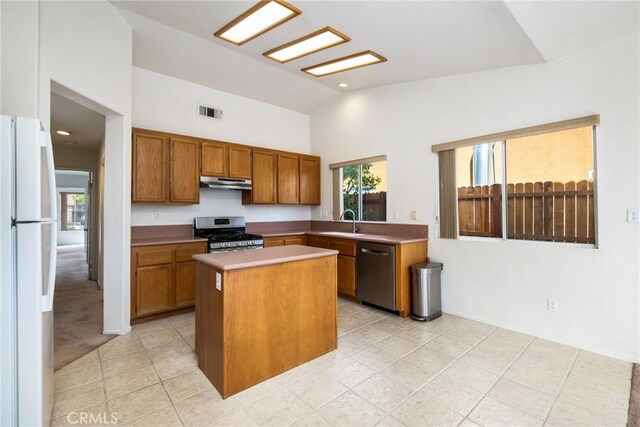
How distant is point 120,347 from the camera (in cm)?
283

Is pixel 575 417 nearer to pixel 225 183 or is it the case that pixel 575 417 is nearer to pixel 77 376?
pixel 77 376

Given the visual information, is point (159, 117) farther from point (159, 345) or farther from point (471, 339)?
point (471, 339)

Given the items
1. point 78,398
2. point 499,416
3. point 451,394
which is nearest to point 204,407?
point 78,398

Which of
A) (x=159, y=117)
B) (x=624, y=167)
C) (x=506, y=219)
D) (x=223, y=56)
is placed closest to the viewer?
(x=624, y=167)

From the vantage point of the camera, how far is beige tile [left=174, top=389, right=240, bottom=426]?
73.3 inches

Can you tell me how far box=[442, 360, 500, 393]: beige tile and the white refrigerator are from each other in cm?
263

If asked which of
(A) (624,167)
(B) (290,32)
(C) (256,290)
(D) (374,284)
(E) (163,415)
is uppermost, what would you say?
(B) (290,32)

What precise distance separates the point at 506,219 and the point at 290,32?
3091 mm

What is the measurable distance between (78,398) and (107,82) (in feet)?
8.94

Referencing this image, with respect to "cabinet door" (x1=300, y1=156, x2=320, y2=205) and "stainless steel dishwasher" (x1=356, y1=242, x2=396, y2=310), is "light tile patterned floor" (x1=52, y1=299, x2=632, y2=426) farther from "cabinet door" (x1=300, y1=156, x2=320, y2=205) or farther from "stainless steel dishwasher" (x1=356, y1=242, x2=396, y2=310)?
"cabinet door" (x1=300, y1=156, x2=320, y2=205)

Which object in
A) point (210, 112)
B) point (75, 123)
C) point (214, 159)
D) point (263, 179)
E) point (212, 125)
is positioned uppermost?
point (210, 112)

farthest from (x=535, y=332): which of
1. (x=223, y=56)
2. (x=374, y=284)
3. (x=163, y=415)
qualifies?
(x=223, y=56)

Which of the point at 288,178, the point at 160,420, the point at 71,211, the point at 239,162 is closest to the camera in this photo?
the point at 160,420

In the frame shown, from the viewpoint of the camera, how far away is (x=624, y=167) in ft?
8.32
